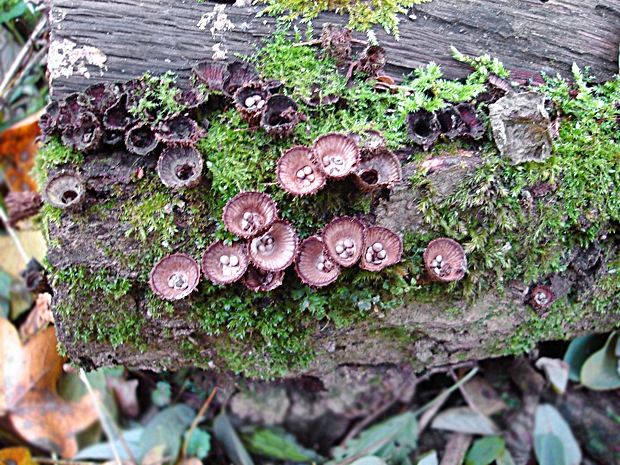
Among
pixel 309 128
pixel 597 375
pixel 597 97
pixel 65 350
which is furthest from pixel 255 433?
pixel 597 97

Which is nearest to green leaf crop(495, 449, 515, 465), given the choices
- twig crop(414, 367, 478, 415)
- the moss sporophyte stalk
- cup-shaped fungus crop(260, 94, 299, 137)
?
twig crop(414, 367, 478, 415)

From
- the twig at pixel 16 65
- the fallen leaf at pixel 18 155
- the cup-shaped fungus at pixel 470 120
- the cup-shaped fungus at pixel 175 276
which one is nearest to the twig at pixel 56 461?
the cup-shaped fungus at pixel 175 276

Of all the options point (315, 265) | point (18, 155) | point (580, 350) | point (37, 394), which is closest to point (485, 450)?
point (580, 350)

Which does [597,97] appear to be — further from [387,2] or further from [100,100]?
[100,100]

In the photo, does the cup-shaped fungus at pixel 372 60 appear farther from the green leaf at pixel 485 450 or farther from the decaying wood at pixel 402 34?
the green leaf at pixel 485 450

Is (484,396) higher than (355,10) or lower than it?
lower

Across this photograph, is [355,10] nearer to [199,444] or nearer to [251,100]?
[251,100]
